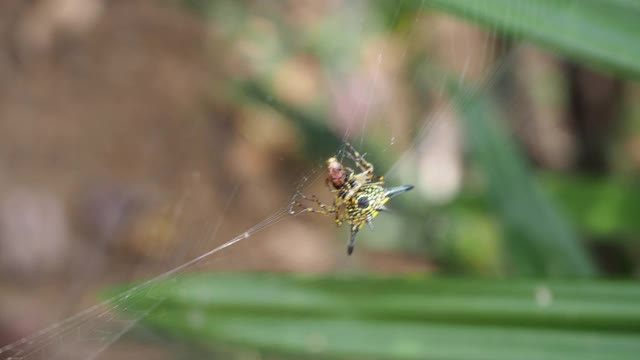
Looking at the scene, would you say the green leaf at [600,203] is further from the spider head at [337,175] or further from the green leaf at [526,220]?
the spider head at [337,175]

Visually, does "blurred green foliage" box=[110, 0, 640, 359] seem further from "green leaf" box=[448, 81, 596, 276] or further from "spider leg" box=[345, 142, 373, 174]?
"green leaf" box=[448, 81, 596, 276]

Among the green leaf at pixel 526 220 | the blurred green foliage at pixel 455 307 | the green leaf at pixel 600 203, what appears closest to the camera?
the blurred green foliage at pixel 455 307

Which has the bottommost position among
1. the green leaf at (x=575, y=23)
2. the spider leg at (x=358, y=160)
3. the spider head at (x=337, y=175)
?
the spider head at (x=337, y=175)

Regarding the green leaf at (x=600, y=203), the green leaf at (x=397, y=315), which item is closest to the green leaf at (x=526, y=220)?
the green leaf at (x=600, y=203)

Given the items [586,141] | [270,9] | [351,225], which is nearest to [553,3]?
[351,225]

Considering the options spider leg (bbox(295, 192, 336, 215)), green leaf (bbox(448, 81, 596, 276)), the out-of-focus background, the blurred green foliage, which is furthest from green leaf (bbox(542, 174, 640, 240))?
spider leg (bbox(295, 192, 336, 215))

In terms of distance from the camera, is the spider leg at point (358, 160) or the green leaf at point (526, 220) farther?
the green leaf at point (526, 220)

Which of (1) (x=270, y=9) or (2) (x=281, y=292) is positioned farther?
(1) (x=270, y=9)

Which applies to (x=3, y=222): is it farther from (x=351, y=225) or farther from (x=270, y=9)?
(x=351, y=225)
